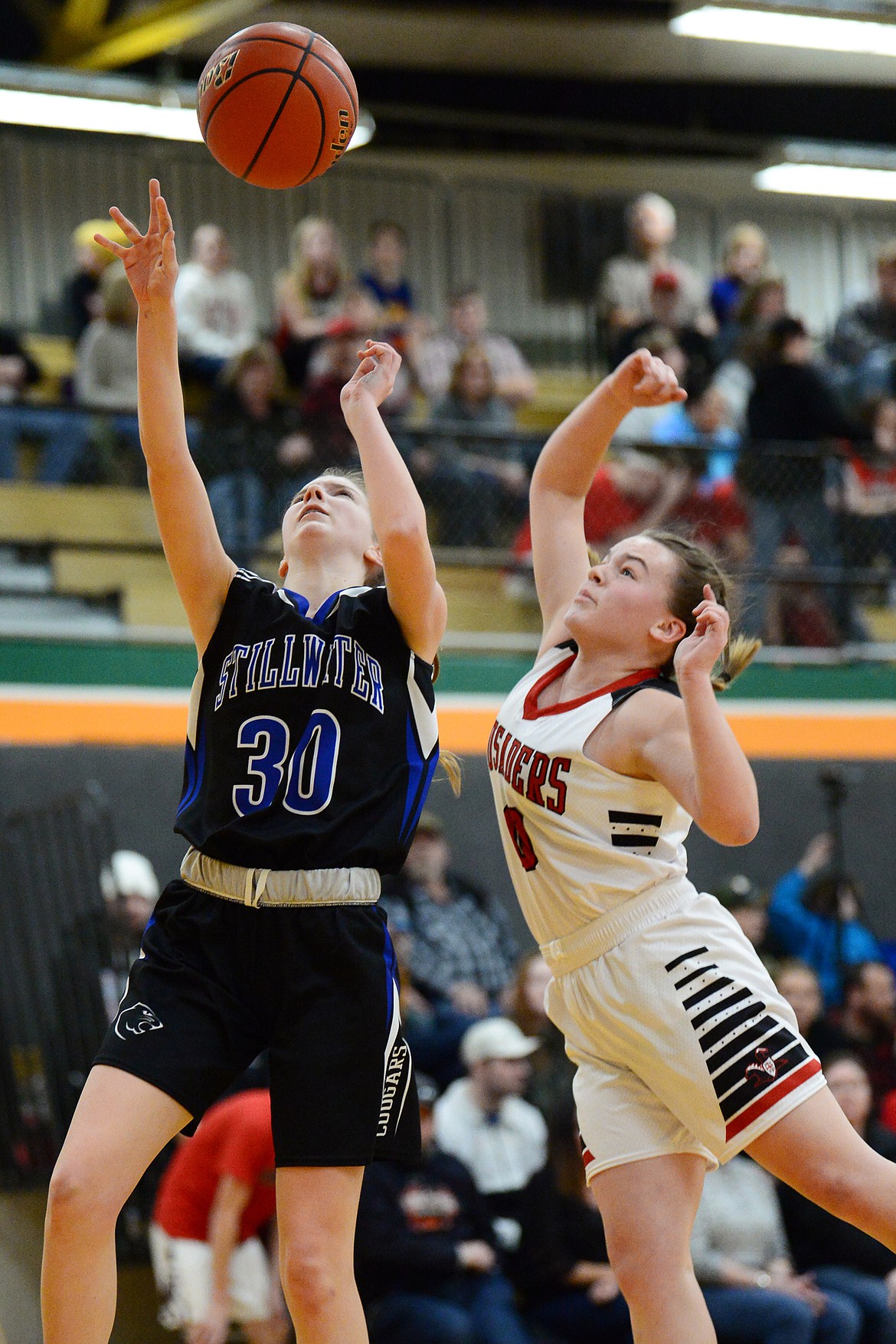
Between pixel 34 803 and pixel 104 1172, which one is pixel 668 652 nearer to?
pixel 104 1172

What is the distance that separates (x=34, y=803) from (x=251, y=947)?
222 inches

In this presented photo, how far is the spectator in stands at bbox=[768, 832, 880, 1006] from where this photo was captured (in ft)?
30.5

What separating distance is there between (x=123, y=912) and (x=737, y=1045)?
5.11 metres

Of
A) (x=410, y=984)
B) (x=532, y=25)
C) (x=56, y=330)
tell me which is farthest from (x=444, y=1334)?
(x=532, y=25)

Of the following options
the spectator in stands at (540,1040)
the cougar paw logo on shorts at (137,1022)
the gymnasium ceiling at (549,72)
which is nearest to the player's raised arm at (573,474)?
the cougar paw logo on shorts at (137,1022)

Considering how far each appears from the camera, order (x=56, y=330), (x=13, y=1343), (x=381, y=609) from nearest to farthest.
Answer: (x=381, y=609) < (x=13, y=1343) < (x=56, y=330)

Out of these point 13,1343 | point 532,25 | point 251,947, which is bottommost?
point 13,1343

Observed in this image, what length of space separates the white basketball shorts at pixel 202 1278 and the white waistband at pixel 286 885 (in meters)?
3.68

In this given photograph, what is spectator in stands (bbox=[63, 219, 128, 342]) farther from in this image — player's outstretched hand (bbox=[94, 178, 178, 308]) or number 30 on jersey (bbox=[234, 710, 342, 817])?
number 30 on jersey (bbox=[234, 710, 342, 817])

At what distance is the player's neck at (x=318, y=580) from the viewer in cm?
402

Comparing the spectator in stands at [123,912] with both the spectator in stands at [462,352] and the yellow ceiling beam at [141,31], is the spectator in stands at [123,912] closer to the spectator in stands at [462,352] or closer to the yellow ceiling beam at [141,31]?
the spectator in stands at [462,352]

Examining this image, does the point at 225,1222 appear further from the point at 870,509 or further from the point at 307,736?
the point at 870,509

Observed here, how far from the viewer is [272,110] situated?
4438 millimetres

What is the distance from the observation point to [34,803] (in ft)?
29.4
